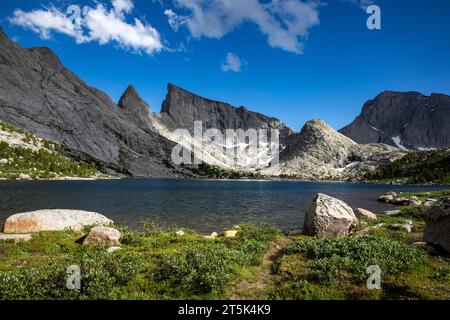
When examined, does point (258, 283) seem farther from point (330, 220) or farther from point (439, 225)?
point (330, 220)

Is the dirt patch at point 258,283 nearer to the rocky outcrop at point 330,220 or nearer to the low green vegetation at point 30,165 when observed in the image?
the rocky outcrop at point 330,220

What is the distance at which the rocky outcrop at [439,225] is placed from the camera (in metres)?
20.2

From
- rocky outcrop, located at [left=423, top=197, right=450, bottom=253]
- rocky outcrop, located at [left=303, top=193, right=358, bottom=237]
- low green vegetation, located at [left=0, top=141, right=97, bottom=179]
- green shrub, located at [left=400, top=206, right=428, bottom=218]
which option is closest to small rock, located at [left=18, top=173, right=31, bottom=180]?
low green vegetation, located at [left=0, top=141, right=97, bottom=179]

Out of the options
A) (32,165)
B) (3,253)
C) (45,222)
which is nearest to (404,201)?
(45,222)

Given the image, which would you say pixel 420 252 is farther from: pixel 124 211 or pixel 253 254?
pixel 124 211

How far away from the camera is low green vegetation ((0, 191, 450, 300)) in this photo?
1325 cm

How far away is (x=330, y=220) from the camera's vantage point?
28.3 meters

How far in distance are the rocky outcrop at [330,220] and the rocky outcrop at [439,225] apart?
23.1 ft

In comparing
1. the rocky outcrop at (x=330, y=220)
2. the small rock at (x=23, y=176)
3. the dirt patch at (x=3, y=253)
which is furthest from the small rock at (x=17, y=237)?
the small rock at (x=23, y=176)

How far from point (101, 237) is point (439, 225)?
77.3ft

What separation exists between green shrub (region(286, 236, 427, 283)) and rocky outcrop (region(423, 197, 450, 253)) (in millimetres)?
2784

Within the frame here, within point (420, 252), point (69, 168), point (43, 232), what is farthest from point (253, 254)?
point (69, 168)
